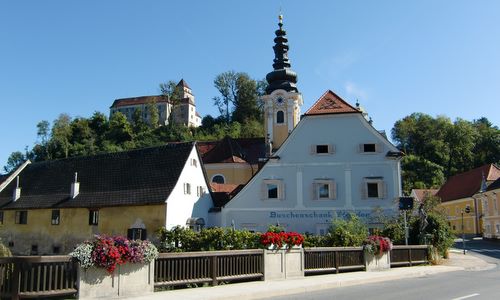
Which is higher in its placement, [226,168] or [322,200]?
[226,168]

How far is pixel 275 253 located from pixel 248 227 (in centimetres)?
1752

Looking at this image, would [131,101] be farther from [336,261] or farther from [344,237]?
[336,261]

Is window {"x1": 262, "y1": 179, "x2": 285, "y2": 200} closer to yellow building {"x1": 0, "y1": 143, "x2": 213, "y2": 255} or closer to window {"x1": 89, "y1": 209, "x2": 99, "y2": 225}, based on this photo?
yellow building {"x1": 0, "y1": 143, "x2": 213, "y2": 255}

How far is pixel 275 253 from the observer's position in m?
16.7

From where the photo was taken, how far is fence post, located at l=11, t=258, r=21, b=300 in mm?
11094

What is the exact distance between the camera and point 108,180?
3525 cm

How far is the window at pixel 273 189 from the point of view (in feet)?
112

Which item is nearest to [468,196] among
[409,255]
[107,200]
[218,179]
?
[218,179]

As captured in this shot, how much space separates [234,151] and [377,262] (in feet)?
99.4

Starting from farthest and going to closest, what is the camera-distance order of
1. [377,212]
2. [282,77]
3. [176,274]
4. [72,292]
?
[282,77]
[377,212]
[176,274]
[72,292]

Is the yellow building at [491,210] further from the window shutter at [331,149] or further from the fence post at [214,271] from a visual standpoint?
the fence post at [214,271]

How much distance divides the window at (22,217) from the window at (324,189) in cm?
2130

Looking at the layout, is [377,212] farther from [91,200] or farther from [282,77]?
Answer: [282,77]

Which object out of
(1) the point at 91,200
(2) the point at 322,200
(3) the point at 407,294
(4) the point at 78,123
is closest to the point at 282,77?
(2) the point at 322,200
